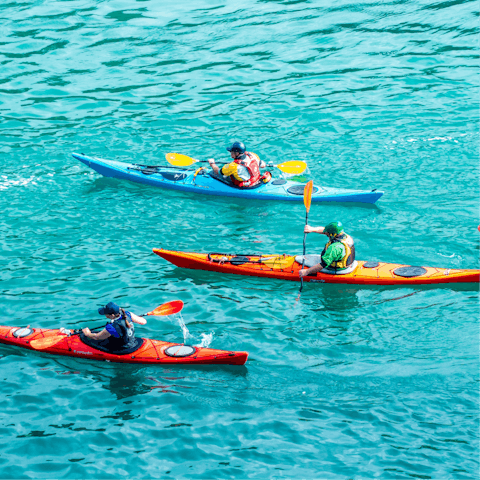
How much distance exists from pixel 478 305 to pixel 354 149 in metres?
6.77

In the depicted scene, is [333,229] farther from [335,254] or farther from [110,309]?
[110,309]

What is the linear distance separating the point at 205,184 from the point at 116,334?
21.1ft

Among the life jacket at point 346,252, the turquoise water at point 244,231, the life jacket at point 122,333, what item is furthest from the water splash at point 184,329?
the life jacket at point 346,252

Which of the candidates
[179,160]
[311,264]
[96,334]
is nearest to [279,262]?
[311,264]

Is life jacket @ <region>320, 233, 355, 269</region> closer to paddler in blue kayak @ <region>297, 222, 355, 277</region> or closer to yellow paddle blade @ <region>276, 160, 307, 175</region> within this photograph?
paddler in blue kayak @ <region>297, 222, 355, 277</region>

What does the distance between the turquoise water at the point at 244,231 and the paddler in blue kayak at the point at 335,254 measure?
0.36m

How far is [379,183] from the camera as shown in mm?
14906

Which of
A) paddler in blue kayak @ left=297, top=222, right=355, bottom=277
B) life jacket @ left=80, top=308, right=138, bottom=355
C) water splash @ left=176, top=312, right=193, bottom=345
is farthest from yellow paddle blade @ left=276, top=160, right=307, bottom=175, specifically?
life jacket @ left=80, top=308, right=138, bottom=355

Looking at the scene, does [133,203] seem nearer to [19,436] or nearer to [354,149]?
[354,149]

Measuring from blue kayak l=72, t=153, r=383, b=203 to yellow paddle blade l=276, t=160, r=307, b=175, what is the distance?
29 centimetres

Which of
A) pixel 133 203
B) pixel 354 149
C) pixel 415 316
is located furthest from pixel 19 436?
pixel 354 149

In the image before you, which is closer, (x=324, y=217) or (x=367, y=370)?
(x=367, y=370)

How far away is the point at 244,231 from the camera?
44.2 ft

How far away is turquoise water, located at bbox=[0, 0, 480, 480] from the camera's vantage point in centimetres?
808
